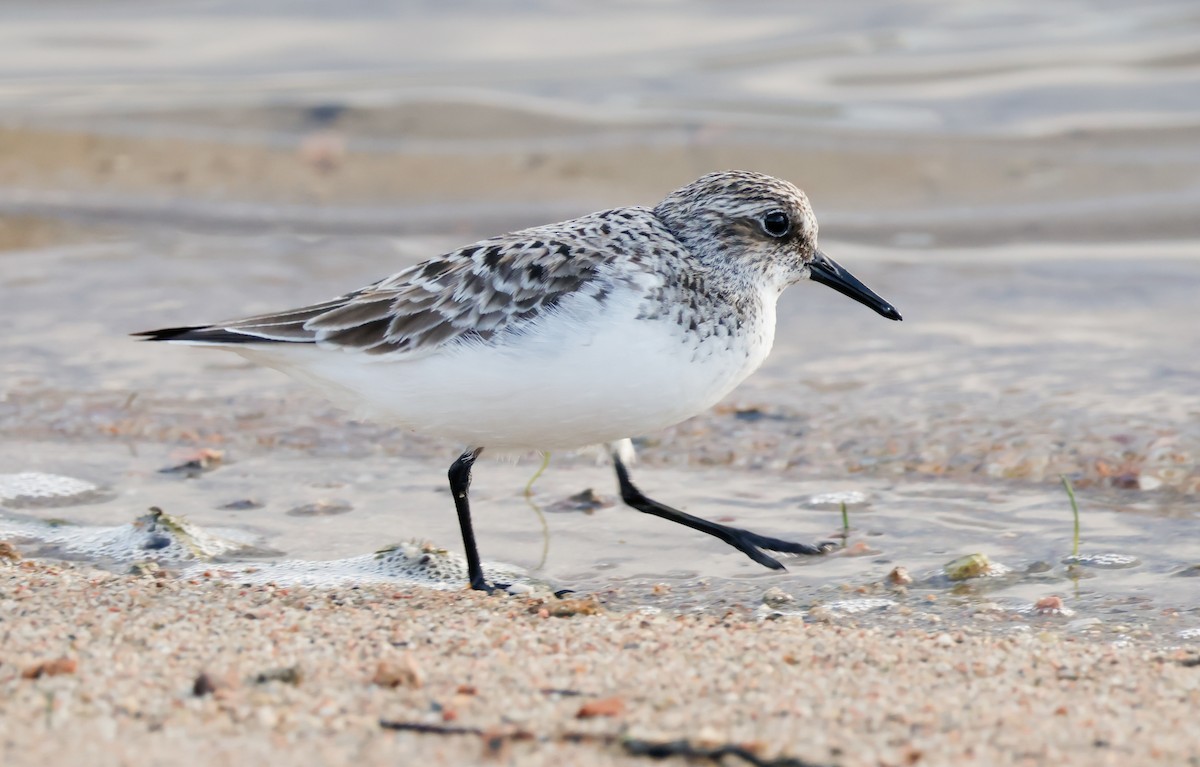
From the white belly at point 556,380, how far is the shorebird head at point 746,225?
0.89 feet

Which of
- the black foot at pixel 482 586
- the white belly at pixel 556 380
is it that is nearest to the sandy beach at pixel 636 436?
the black foot at pixel 482 586

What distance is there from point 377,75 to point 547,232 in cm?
873

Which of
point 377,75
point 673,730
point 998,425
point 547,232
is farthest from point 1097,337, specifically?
point 377,75

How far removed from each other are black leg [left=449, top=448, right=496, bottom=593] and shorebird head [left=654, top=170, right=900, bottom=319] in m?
0.98

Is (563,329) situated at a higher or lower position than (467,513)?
higher

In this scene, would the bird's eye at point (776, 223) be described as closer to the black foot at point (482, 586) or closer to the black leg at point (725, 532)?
the black leg at point (725, 532)

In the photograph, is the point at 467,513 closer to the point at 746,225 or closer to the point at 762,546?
the point at 762,546

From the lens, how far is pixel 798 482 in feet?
20.3

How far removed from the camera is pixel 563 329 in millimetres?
4406

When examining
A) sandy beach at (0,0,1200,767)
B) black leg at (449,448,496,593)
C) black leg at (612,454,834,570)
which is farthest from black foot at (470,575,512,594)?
black leg at (612,454,834,570)

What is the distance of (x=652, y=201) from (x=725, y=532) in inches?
232

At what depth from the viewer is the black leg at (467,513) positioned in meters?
4.83

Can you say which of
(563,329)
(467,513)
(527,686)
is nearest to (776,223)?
(563,329)

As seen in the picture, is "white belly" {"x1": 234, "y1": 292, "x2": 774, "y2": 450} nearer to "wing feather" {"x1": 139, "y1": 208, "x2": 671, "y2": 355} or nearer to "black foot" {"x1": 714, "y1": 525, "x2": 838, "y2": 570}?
"wing feather" {"x1": 139, "y1": 208, "x2": 671, "y2": 355}
